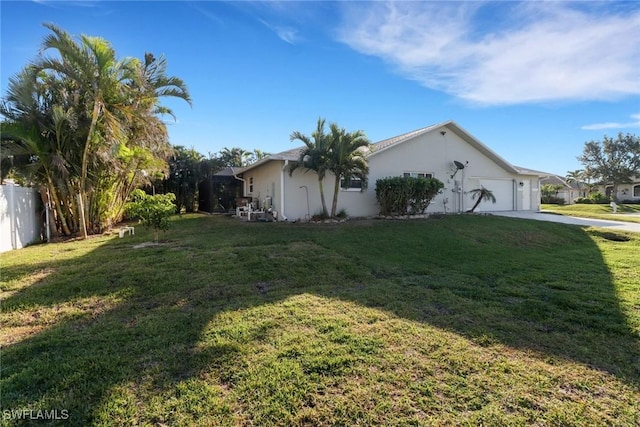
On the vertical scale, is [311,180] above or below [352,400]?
above

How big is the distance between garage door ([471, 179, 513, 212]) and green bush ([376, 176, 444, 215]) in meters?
5.76

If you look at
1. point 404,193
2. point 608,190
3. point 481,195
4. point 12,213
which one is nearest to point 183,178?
point 12,213

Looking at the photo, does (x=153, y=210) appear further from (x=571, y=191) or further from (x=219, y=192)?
(x=571, y=191)

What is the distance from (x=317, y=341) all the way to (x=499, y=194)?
19209 mm

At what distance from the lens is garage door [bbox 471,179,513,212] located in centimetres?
1872

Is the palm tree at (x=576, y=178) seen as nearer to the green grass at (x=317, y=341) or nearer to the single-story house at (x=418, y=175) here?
the single-story house at (x=418, y=175)

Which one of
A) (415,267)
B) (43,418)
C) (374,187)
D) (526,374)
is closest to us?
(43,418)

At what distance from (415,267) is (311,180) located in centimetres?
810

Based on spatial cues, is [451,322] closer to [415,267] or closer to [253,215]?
[415,267]

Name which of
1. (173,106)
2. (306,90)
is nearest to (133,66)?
(173,106)

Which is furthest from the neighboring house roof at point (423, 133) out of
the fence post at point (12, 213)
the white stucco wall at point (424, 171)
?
the fence post at point (12, 213)

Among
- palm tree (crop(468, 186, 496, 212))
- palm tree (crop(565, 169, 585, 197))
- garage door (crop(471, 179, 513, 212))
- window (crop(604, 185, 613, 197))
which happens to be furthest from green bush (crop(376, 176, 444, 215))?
window (crop(604, 185, 613, 197))

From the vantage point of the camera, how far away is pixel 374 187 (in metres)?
15.4

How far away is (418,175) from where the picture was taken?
16.4m
